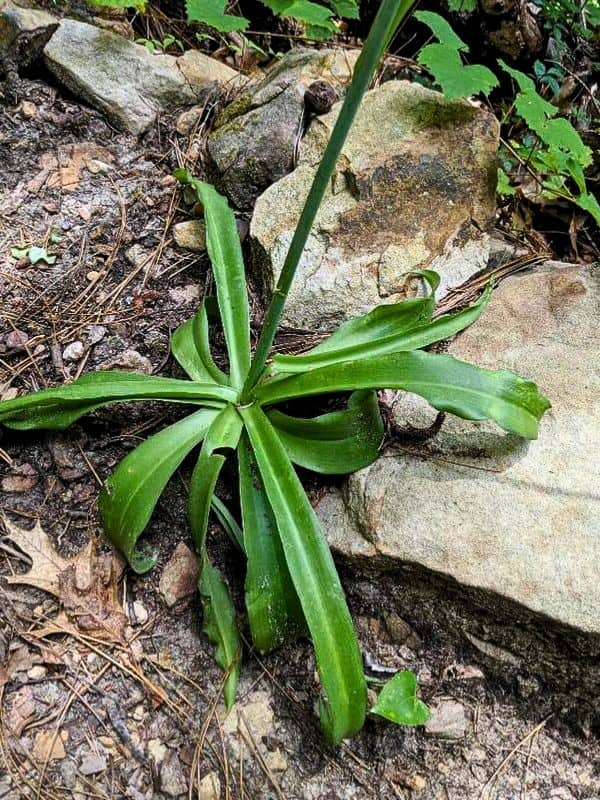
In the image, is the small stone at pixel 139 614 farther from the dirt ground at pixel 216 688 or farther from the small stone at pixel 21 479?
the small stone at pixel 21 479

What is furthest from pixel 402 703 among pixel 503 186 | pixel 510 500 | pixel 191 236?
pixel 503 186

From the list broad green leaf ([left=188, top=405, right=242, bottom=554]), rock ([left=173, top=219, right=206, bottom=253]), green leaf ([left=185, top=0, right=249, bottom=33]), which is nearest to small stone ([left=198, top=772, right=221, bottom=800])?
broad green leaf ([left=188, top=405, right=242, bottom=554])

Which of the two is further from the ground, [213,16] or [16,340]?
[213,16]

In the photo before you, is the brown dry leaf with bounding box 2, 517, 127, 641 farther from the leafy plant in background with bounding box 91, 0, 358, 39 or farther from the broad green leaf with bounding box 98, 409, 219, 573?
the leafy plant in background with bounding box 91, 0, 358, 39

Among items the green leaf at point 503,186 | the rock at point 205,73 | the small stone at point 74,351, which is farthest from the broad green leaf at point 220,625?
the rock at point 205,73

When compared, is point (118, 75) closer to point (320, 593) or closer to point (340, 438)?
point (340, 438)
